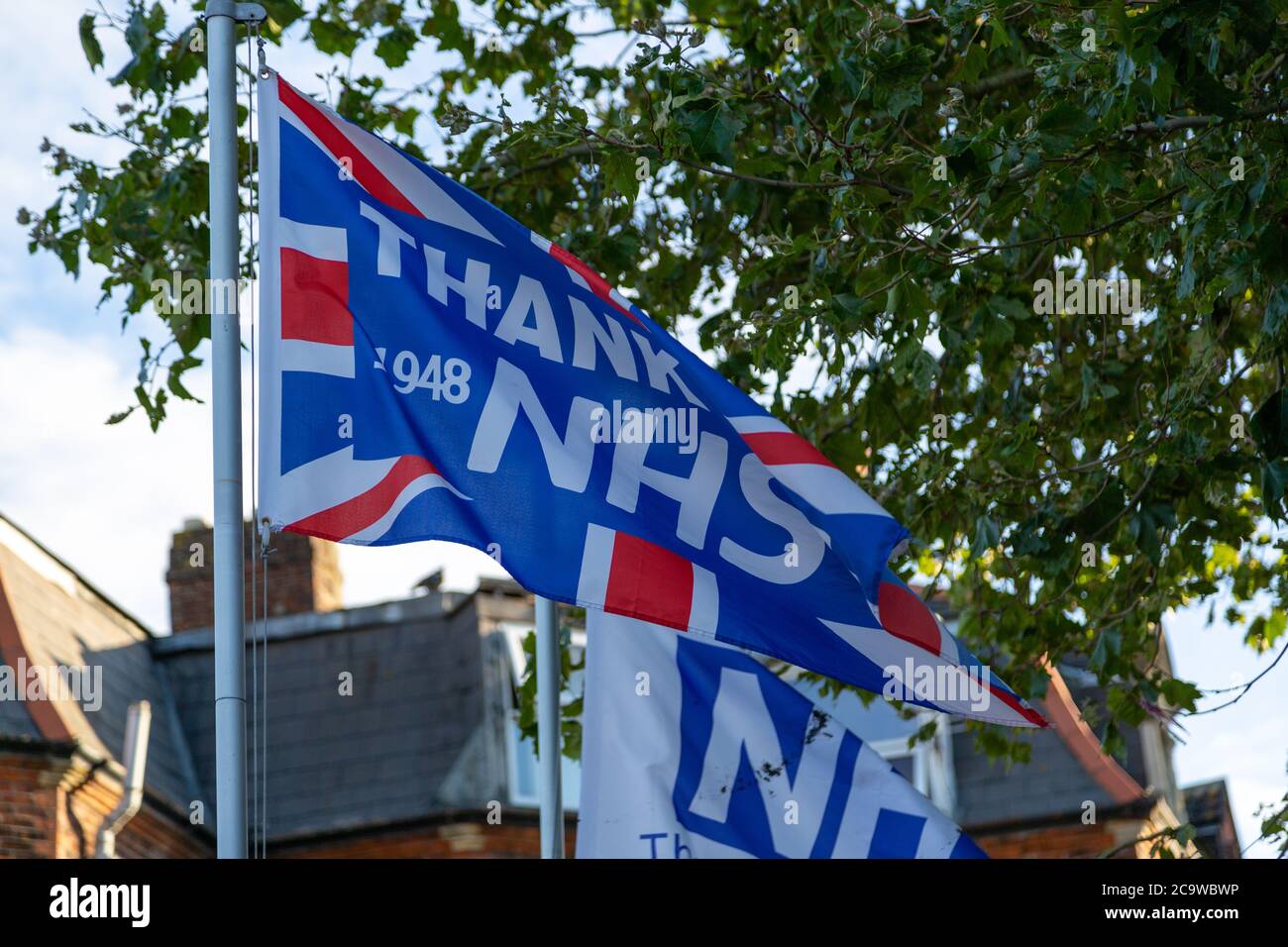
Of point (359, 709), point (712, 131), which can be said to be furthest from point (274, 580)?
point (712, 131)

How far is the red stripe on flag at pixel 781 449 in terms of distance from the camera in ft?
20.7

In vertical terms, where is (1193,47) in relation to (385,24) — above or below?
below

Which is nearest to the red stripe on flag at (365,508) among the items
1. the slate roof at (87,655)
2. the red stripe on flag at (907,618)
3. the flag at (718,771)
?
the red stripe on flag at (907,618)

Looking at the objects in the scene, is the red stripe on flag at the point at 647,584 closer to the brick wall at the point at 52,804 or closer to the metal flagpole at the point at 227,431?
the metal flagpole at the point at 227,431

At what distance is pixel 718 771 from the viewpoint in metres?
7.07

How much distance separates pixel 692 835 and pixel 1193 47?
3.19m

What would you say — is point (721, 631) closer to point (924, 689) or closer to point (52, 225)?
point (924, 689)

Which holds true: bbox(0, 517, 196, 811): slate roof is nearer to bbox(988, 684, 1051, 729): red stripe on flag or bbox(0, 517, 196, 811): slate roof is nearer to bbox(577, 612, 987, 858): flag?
bbox(577, 612, 987, 858): flag

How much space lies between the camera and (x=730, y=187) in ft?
29.2

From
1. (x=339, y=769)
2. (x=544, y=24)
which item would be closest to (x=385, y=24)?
(x=544, y=24)

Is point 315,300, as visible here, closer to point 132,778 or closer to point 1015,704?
point 1015,704

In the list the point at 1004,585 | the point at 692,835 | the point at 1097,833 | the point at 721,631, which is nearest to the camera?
the point at 721,631

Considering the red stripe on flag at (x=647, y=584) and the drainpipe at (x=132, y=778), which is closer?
the red stripe on flag at (x=647, y=584)

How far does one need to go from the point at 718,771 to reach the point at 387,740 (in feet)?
43.0
